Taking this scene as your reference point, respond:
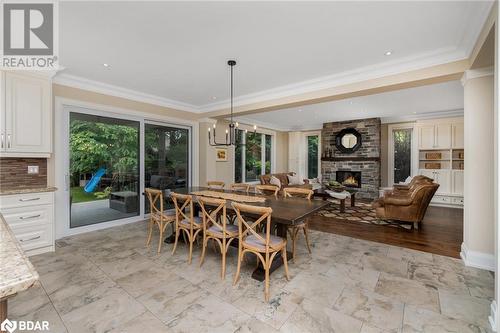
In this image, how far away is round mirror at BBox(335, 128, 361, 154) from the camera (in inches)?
307

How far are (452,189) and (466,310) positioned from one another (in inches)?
229

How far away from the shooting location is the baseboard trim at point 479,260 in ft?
9.01

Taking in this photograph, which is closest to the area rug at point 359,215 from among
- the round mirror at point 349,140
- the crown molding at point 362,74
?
the round mirror at point 349,140

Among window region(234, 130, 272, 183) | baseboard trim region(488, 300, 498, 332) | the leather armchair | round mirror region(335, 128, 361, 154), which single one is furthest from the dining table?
round mirror region(335, 128, 361, 154)

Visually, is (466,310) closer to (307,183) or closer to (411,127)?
(307,183)

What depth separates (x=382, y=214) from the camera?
454cm

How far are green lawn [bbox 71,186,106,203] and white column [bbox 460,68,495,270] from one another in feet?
19.1

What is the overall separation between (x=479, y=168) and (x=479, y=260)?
3.69 ft

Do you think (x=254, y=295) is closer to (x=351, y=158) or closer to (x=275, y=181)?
(x=275, y=181)

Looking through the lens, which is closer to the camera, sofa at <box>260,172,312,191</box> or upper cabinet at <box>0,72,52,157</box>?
upper cabinet at <box>0,72,52,157</box>

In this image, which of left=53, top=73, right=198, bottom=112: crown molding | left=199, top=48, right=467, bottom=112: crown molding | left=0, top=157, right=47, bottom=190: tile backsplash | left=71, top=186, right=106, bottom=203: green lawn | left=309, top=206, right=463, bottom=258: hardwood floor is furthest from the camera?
left=71, top=186, right=106, bottom=203: green lawn

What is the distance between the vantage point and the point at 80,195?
4.10 meters

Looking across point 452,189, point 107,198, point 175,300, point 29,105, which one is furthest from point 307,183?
point 29,105

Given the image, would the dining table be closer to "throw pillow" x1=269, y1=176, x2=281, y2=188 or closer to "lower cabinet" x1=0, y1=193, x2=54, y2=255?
"lower cabinet" x1=0, y1=193, x2=54, y2=255
